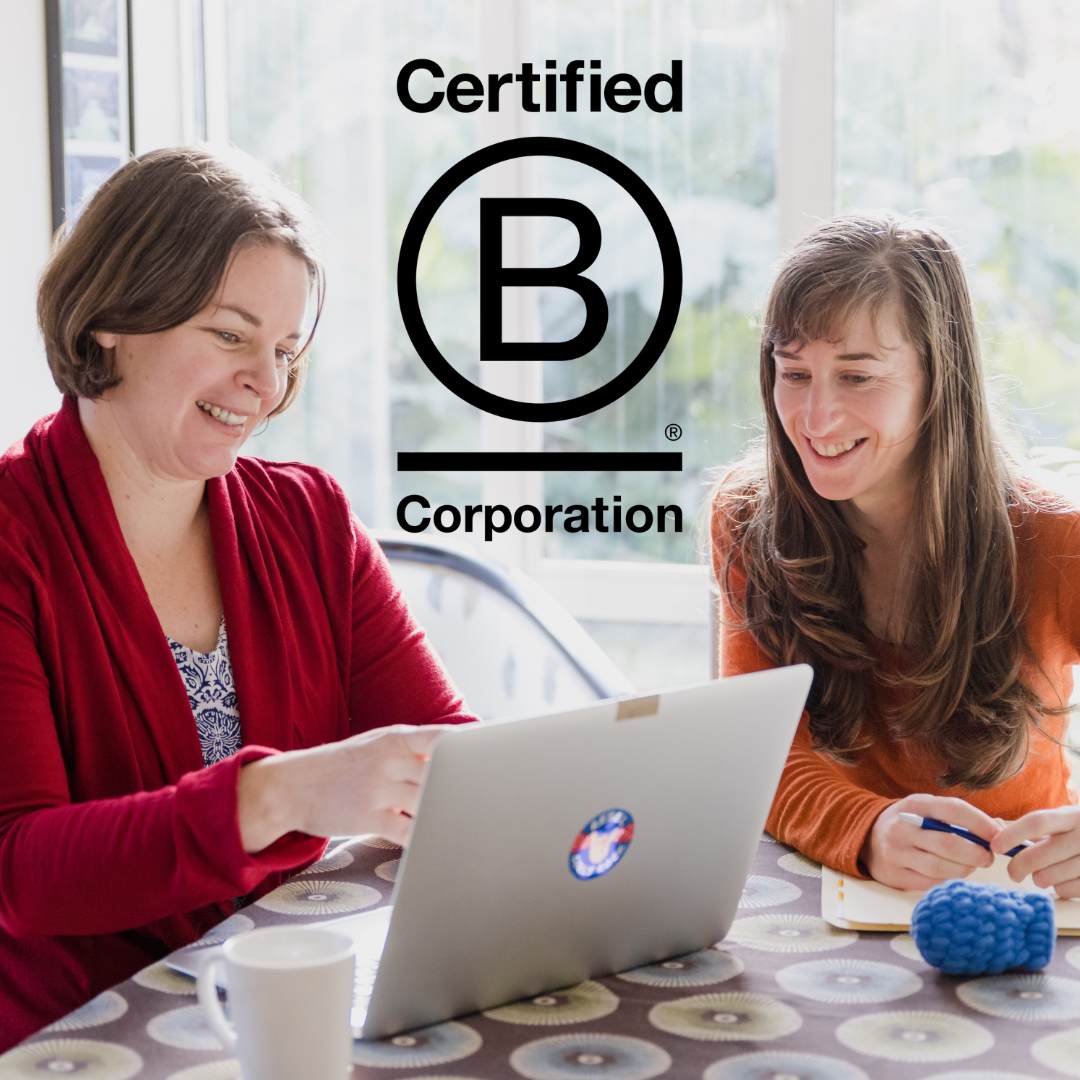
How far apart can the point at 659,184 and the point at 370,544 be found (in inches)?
72.3

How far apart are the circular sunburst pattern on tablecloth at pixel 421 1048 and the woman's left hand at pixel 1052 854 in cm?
48

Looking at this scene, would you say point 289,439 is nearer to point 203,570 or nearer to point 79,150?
point 79,150

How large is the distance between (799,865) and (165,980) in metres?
0.55

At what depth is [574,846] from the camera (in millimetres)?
784

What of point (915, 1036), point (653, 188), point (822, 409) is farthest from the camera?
point (653, 188)

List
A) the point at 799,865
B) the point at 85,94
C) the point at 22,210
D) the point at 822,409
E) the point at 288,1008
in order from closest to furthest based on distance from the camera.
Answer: the point at 288,1008, the point at 799,865, the point at 822,409, the point at 22,210, the point at 85,94

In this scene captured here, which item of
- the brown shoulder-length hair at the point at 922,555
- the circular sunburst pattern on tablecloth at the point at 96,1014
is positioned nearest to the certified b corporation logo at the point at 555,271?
the brown shoulder-length hair at the point at 922,555

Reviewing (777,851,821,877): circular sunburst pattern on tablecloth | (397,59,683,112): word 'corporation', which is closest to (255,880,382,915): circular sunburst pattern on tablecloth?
(777,851,821,877): circular sunburst pattern on tablecloth

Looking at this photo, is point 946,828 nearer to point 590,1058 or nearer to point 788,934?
point 788,934

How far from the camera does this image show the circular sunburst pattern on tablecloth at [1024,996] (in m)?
0.79

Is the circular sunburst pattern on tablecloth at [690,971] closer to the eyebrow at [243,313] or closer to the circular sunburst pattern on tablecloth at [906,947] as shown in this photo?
the circular sunburst pattern on tablecloth at [906,947]

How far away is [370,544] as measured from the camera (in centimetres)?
145

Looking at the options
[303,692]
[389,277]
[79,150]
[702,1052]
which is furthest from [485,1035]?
[389,277]

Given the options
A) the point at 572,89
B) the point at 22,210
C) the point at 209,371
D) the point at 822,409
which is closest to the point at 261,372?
the point at 209,371
